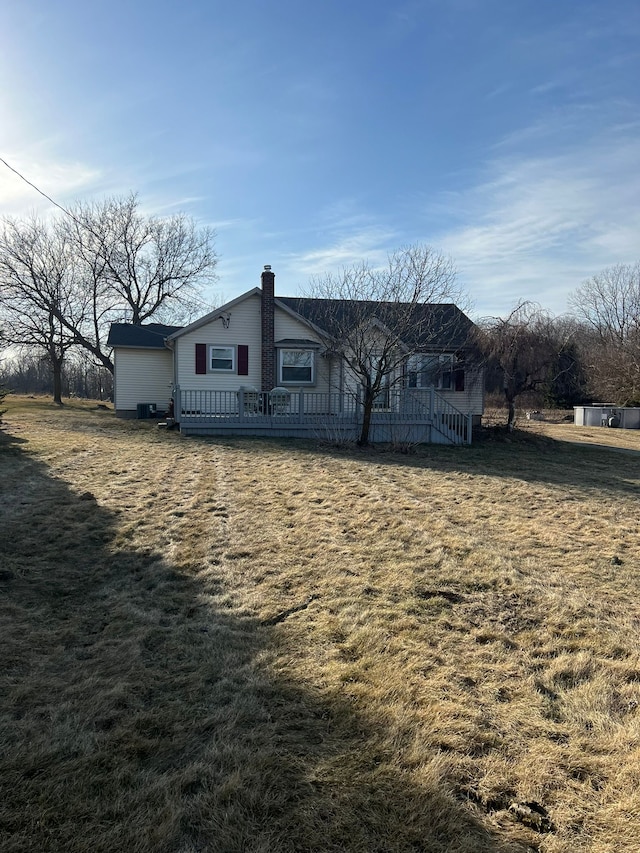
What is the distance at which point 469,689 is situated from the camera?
2.97m

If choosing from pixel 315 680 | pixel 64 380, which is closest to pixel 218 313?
pixel 315 680

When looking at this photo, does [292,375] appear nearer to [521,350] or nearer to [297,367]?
[297,367]

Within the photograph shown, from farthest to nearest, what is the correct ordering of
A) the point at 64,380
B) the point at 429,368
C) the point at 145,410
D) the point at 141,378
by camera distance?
1. the point at 64,380
2. the point at 141,378
3. the point at 145,410
4. the point at 429,368

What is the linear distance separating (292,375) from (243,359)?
184cm

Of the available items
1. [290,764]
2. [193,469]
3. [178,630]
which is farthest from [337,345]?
[290,764]

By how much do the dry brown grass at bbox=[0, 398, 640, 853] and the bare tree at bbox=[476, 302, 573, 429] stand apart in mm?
9414

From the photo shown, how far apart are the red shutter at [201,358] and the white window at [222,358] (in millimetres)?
203

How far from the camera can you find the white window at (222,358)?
61.3ft

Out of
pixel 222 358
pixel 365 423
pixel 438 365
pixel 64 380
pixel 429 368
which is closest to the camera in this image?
pixel 365 423

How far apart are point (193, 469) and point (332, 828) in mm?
8441

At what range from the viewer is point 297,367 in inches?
743

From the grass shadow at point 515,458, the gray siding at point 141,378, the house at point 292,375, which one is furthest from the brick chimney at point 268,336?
the gray siding at point 141,378

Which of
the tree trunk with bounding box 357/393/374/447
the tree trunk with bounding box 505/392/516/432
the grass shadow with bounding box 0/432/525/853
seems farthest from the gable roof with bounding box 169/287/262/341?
the grass shadow with bounding box 0/432/525/853

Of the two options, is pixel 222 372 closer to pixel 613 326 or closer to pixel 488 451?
pixel 488 451
